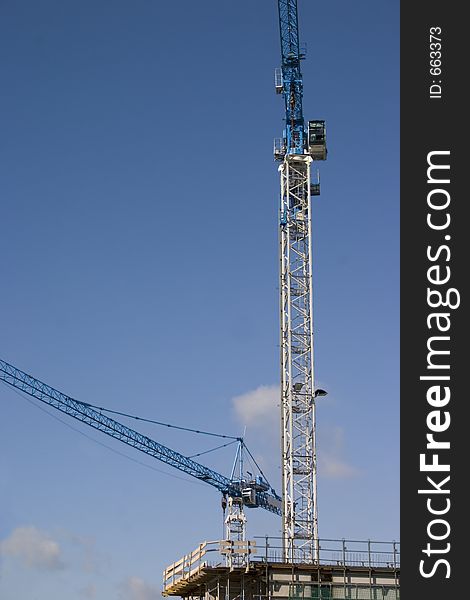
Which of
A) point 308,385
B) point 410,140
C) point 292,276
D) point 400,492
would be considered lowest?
point 400,492

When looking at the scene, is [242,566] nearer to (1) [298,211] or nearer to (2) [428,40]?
(2) [428,40]

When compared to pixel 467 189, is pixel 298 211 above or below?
above

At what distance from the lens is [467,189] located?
4059cm

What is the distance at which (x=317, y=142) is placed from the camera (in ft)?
371

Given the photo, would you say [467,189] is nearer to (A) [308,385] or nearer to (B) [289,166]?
(A) [308,385]

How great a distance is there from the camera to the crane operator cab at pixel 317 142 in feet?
371

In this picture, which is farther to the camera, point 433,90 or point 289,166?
point 289,166

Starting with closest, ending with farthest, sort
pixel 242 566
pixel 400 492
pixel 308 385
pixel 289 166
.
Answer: pixel 400 492
pixel 242 566
pixel 308 385
pixel 289 166

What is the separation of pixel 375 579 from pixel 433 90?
3344 centimetres

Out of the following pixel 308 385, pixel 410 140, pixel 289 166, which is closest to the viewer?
pixel 410 140

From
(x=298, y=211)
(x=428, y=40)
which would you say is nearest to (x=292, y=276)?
(x=298, y=211)

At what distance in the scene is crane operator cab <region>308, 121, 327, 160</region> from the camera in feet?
371

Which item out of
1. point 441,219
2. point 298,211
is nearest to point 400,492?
point 441,219

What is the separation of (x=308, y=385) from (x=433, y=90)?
6487cm
